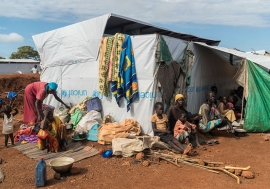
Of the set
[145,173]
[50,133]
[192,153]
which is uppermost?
[50,133]

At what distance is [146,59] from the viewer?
5.33 meters

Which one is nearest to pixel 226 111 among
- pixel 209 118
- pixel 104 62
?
Answer: pixel 209 118

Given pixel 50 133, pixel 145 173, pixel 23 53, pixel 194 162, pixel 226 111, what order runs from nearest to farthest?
pixel 145 173 → pixel 194 162 → pixel 50 133 → pixel 226 111 → pixel 23 53

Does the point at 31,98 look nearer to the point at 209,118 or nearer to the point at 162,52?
the point at 162,52

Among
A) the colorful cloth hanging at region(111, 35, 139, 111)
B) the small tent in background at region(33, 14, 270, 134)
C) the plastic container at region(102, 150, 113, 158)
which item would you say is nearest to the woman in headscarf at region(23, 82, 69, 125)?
the small tent in background at region(33, 14, 270, 134)

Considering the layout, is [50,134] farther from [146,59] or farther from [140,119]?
[146,59]

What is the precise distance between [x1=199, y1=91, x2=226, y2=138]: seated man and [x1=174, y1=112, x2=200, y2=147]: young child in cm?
67

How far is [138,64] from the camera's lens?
5426mm

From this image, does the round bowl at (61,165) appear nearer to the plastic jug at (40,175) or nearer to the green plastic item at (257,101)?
the plastic jug at (40,175)

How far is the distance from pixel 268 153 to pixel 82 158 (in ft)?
11.6

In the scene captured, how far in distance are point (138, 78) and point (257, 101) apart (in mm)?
3092

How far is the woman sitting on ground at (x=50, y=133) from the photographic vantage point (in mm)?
4582

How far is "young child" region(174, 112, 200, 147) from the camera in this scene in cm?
480

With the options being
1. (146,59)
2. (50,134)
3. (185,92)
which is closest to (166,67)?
(146,59)
